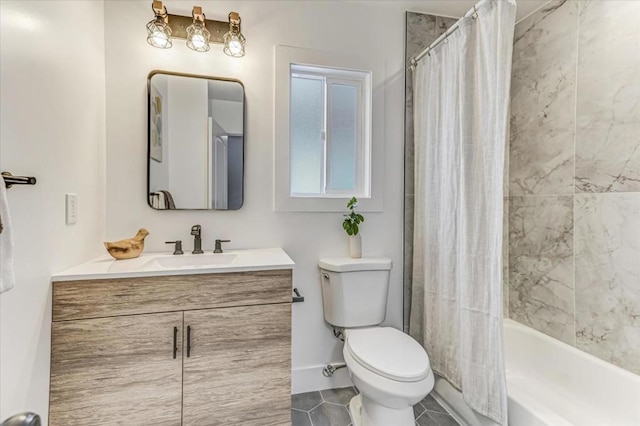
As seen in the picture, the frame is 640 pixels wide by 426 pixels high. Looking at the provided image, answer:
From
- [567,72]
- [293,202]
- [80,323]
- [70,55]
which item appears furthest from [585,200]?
[70,55]

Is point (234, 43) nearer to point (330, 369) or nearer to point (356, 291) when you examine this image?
point (356, 291)

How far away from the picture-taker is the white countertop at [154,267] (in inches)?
46.9

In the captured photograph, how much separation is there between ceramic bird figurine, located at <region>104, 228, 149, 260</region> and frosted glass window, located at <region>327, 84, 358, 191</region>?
1.13 meters

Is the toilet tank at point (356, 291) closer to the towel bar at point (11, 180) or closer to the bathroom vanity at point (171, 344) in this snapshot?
the bathroom vanity at point (171, 344)

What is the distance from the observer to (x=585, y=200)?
1623 mm

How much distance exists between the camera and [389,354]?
1.39 m

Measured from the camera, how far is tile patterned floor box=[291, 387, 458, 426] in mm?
1614

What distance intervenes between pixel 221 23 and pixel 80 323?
5.45 feet

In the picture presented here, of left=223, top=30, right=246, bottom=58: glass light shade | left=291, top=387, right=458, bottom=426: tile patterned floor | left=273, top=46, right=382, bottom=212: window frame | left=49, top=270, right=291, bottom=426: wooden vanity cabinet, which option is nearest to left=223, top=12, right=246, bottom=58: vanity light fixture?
left=223, top=30, right=246, bottom=58: glass light shade

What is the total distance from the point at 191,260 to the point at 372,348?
1.02 metres

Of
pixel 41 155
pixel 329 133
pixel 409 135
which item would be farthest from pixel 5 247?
pixel 409 135

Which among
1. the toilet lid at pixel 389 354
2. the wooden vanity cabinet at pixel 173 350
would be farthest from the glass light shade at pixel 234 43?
the toilet lid at pixel 389 354

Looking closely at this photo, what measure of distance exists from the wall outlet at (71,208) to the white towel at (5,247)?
0.62 m

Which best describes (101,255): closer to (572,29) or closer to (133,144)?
(133,144)
